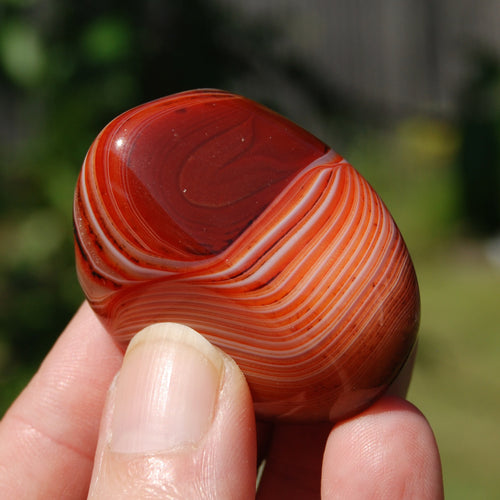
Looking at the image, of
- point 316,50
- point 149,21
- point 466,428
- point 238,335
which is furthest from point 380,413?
point 316,50

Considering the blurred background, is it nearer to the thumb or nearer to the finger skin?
the finger skin

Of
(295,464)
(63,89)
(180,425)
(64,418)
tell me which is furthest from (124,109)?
(180,425)

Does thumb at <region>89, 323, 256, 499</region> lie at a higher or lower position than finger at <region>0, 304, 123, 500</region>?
higher

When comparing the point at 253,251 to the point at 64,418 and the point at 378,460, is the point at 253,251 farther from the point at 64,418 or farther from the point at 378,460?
the point at 64,418

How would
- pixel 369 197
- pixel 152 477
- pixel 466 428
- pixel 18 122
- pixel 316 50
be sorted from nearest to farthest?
pixel 152 477 → pixel 369 197 → pixel 466 428 → pixel 18 122 → pixel 316 50

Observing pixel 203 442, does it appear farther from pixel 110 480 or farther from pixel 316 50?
pixel 316 50

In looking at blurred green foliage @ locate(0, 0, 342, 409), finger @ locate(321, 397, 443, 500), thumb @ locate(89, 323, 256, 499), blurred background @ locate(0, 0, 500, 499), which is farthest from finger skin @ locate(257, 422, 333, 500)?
blurred green foliage @ locate(0, 0, 342, 409)
